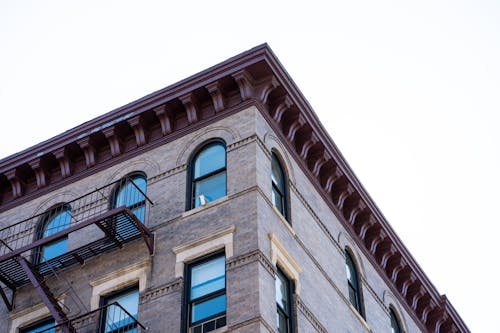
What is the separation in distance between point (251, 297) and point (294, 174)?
632 cm

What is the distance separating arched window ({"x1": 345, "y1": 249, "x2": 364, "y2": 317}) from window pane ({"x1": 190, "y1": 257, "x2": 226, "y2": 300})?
20.7ft

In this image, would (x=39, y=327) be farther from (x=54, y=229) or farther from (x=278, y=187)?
(x=278, y=187)

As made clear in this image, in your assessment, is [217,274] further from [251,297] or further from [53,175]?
[53,175]

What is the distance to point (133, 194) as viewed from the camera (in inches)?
1103

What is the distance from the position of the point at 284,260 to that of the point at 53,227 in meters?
7.38

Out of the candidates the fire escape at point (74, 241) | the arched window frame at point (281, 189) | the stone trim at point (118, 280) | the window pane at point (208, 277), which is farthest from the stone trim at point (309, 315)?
the fire escape at point (74, 241)

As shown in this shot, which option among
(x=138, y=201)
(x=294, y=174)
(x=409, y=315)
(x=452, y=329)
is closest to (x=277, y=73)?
(x=294, y=174)

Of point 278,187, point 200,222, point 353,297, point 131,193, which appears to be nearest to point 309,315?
point 200,222

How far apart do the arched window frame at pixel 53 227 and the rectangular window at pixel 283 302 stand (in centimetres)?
644

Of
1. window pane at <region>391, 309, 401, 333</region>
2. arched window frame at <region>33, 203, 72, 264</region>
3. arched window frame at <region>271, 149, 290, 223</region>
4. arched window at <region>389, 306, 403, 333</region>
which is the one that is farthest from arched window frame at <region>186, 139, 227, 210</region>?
window pane at <region>391, 309, 401, 333</region>

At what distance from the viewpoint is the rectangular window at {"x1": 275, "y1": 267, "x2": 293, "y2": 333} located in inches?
955

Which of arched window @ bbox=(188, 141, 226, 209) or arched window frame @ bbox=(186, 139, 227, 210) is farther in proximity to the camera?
arched window frame @ bbox=(186, 139, 227, 210)

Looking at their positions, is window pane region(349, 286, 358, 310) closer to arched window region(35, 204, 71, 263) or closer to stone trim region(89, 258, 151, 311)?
stone trim region(89, 258, 151, 311)

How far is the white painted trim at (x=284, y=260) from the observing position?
24906mm
